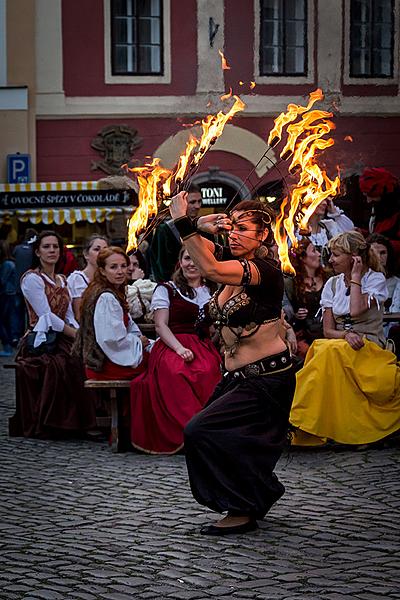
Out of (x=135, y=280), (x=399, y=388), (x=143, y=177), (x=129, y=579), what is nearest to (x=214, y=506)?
(x=129, y=579)

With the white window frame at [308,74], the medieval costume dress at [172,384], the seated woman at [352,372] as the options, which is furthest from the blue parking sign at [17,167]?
the seated woman at [352,372]

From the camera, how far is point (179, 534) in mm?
7324

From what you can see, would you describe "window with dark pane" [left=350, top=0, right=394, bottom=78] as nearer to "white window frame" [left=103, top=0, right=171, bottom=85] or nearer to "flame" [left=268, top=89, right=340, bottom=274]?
"white window frame" [left=103, top=0, right=171, bottom=85]

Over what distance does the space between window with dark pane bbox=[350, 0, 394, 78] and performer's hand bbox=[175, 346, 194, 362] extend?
13.7 m

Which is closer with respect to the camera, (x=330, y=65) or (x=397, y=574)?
(x=397, y=574)

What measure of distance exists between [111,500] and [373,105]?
55.6ft

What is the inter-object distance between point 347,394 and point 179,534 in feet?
10.4

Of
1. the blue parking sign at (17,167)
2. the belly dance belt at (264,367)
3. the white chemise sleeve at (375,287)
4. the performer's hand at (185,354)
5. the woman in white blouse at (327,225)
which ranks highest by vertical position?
the blue parking sign at (17,167)

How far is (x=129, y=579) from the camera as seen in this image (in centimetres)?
629

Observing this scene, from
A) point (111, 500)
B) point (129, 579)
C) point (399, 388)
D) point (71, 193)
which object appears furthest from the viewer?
point (71, 193)

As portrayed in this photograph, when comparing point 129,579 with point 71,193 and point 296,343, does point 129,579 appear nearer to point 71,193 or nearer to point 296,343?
point 296,343

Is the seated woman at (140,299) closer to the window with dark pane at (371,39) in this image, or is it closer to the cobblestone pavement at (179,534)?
the cobblestone pavement at (179,534)

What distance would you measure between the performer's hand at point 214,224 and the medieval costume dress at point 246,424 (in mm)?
226

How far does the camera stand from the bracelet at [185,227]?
729cm
